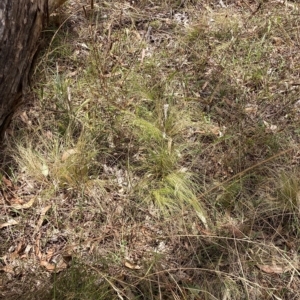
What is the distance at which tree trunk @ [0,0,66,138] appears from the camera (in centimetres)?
234

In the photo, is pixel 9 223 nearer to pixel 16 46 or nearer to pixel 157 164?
pixel 157 164

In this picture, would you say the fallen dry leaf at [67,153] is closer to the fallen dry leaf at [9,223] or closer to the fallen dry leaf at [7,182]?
the fallen dry leaf at [7,182]

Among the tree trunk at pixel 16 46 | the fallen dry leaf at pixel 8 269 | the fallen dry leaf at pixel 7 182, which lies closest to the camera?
the fallen dry leaf at pixel 8 269

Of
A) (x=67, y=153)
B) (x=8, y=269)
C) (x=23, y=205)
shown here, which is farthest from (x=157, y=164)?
(x=8, y=269)

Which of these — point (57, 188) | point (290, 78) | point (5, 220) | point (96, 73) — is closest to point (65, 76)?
point (96, 73)

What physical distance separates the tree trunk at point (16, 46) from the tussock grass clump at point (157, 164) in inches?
8.1

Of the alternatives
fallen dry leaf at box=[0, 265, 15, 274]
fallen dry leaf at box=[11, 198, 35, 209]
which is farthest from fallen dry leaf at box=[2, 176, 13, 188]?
fallen dry leaf at box=[0, 265, 15, 274]

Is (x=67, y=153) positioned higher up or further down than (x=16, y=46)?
further down

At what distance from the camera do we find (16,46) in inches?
96.7

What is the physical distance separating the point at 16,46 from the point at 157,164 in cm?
106

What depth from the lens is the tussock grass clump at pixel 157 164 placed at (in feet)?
7.26

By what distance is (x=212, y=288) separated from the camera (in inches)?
85.2

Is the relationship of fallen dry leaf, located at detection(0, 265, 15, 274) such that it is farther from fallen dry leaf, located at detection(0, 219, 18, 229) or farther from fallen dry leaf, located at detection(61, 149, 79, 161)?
fallen dry leaf, located at detection(61, 149, 79, 161)

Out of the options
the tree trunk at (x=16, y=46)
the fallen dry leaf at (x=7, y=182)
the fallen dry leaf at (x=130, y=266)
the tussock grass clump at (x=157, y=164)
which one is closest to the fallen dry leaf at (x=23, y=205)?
the tussock grass clump at (x=157, y=164)
